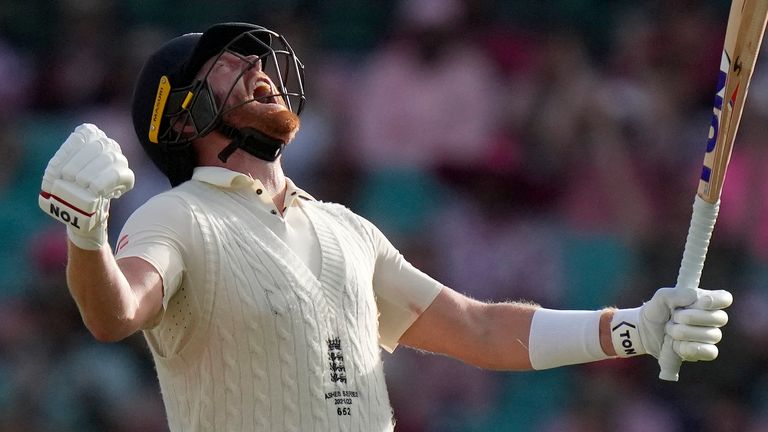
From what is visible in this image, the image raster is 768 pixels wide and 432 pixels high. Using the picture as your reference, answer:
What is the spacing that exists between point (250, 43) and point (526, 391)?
3793mm

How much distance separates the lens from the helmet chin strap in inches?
174

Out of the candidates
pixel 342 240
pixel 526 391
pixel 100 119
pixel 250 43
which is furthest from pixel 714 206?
pixel 100 119

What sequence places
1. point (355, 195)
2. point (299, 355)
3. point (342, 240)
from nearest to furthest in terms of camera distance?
point (299, 355) → point (342, 240) → point (355, 195)

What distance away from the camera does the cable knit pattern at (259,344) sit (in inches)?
160

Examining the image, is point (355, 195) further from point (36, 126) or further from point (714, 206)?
point (714, 206)

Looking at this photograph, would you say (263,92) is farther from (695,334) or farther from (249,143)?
(695,334)

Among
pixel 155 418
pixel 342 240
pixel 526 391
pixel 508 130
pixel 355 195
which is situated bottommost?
pixel 155 418

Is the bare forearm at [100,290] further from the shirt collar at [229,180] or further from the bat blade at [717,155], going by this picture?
the bat blade at [717,155]

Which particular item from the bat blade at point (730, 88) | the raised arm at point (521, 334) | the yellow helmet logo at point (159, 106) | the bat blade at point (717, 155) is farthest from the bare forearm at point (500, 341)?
the yellow helmet logo at point (159, 106)

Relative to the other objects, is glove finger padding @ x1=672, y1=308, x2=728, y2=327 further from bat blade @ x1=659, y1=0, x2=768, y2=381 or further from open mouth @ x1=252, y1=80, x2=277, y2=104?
open mouth @ x1=252, y1=80, x2=277, y2=104

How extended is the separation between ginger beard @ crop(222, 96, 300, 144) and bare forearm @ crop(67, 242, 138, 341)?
33.9 inches

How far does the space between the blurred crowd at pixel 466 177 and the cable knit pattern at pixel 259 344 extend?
351cm

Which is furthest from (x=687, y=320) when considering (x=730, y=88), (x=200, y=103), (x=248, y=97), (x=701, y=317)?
(x=200, y=103)

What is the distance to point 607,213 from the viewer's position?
8195mm
